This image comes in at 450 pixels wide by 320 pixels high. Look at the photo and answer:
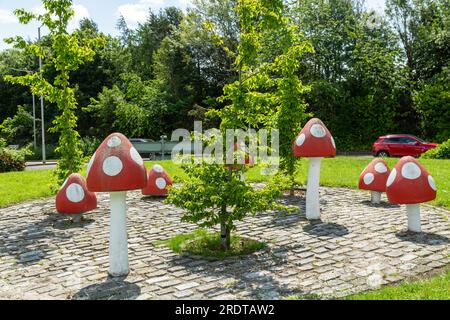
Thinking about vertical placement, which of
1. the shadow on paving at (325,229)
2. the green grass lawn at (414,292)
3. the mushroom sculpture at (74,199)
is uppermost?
the mushroom sculpture at (74,199)

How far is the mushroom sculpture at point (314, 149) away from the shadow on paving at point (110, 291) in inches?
183

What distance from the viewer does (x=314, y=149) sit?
29.8 feet

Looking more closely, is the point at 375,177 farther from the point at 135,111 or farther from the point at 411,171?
the point at 135,111

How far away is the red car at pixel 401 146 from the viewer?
24438mm

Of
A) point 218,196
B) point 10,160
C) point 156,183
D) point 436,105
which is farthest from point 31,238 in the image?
point 436,105

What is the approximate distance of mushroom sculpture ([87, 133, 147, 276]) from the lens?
618cm

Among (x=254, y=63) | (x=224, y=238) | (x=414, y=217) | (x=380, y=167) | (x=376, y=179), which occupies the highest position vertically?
(x=254, y=63)

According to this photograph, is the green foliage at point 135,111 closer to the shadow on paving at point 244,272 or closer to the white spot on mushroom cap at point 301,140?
the white spot on mushroom cap at point 301,140

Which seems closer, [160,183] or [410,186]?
[410,186]

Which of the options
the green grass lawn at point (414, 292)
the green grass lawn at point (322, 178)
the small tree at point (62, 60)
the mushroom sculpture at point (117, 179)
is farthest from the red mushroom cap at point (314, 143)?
the small tree at point (62, 60)

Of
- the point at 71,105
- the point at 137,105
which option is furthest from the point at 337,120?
the point at 71,105

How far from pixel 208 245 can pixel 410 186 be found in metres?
3.77
